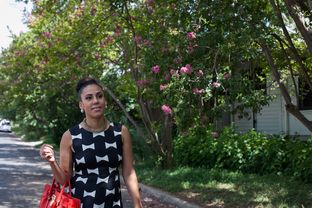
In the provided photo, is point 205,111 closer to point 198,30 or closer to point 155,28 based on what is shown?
point 198,30

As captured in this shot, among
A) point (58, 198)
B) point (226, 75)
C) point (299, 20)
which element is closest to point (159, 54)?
point (226, 75)

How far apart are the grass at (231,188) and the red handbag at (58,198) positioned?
533 centimetres

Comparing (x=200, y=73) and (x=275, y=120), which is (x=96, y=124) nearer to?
(x=200, y=73)

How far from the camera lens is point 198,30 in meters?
8.34

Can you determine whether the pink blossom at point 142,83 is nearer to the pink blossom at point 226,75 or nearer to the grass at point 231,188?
the grass at point 231,188

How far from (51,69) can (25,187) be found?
565 cm

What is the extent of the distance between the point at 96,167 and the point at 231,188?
7117 mm

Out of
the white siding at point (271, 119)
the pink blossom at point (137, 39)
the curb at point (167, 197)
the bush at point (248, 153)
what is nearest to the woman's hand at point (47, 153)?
the curb at point (167, 197)

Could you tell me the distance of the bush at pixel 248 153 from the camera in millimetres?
10641

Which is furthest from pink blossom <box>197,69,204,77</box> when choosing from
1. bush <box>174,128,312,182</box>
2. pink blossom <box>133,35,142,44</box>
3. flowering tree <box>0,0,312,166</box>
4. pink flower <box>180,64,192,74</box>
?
pink blossom <box>133,35,142,44</box>

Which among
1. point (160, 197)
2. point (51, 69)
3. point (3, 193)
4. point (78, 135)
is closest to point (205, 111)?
point (160, 197)

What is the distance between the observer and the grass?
8578 mm

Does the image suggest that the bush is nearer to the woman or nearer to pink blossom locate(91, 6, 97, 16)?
pink blossom locate(91, 6, 97, 16)

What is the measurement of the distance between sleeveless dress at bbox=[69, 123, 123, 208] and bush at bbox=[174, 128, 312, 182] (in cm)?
584
